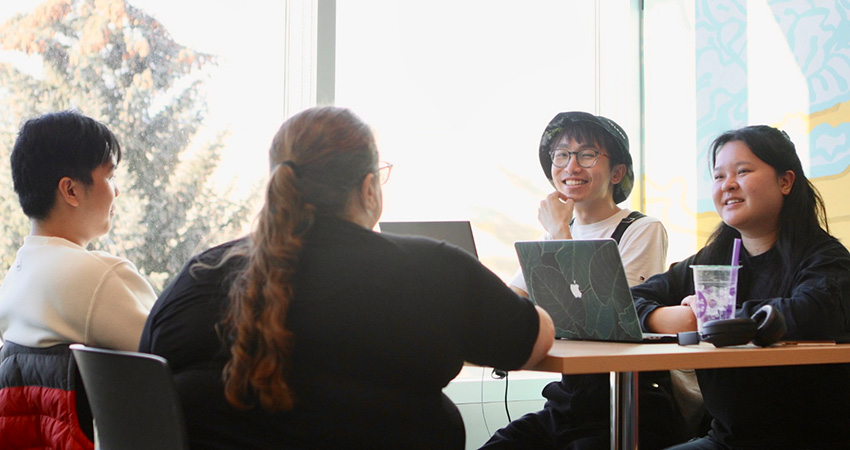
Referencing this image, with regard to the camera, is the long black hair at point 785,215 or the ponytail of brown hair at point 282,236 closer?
the ponytail of brown hair at point 282,236

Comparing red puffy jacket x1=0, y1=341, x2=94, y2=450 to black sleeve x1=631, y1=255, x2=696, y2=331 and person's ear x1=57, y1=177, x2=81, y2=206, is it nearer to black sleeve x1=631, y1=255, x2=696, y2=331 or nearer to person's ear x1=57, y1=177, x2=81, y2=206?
person's ear x1=57, y1=177, x2=81, y2=206

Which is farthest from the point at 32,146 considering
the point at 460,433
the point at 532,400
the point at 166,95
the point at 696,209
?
the point at 696,209

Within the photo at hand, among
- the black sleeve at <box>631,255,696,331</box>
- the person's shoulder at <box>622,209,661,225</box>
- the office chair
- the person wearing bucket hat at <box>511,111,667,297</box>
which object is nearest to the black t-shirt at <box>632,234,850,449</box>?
the black sleeve at <box>631,255,696,331</box>

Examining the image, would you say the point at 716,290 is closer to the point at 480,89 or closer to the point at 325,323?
the point at 325,323

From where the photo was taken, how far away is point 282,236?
1.25m

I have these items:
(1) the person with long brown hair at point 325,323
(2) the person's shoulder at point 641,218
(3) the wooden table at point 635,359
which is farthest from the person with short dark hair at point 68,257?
(2) the person's shoulder at point 641,218

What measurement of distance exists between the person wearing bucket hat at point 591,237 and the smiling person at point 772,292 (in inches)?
7.9

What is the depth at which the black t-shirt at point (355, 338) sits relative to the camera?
1.21 meters

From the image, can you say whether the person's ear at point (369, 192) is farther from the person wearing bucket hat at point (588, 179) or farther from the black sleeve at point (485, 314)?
the person wearing bucket hat at point (588, 179)

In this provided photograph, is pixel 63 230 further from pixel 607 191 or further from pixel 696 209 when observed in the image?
pixel 696 209

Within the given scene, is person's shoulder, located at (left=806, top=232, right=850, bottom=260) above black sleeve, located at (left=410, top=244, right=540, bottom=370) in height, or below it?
above

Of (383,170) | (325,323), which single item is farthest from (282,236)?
(383,170)

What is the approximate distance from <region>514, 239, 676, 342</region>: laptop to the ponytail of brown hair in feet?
1.54

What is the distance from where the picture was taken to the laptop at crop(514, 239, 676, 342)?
61.5 inches
